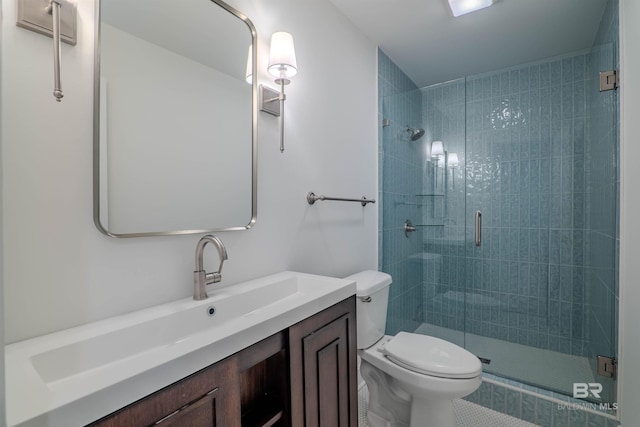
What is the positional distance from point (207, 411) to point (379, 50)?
2461 mm

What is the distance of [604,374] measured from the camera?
1.83 m

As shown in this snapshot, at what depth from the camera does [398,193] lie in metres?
2.53

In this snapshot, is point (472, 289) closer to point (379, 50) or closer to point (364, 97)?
point (364, 97)

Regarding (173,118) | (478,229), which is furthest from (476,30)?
(173,118)

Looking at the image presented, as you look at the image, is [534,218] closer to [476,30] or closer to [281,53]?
[476,30]

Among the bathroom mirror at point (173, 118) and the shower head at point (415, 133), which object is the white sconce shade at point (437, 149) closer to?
the shower head at point (415, 133)

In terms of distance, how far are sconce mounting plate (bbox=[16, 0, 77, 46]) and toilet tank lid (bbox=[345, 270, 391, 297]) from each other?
1493 mm

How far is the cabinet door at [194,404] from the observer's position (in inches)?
25.0

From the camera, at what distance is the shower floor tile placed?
1.83 meters

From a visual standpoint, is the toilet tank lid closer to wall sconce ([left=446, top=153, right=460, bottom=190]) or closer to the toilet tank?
the toilet tank

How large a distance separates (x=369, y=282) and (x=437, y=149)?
133 cm

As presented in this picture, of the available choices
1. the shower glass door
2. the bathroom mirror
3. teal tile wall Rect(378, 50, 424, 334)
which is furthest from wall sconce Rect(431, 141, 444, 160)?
the bathroom mirror

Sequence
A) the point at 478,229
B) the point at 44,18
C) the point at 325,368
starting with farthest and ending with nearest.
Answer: the point at 478,229, the point at 325,368, the point at 44,18

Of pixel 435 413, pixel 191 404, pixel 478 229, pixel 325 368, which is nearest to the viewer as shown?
pixel 191 404
